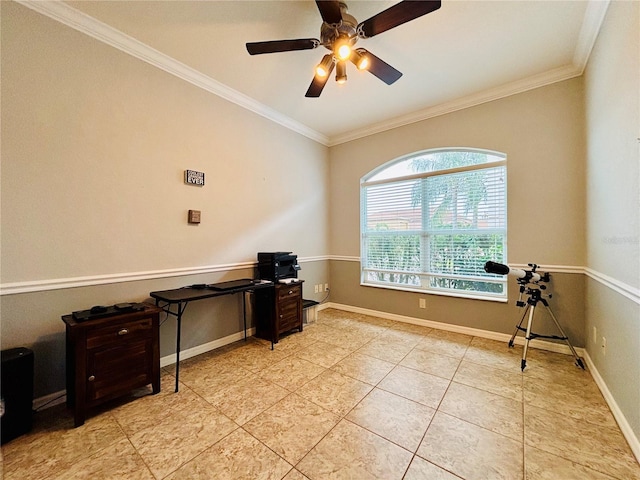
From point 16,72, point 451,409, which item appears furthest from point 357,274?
point 16,72

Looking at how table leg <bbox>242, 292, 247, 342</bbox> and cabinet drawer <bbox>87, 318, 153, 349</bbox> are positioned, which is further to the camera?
table leg <bbox>242, 292, 247, 342</bbox>

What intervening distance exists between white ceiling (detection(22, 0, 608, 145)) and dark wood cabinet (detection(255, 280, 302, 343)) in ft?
7.72

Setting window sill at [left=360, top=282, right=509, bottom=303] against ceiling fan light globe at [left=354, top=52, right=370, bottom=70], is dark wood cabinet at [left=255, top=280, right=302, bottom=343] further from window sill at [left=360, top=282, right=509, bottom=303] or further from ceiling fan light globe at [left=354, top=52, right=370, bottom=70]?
ceiling fan light globe at [left=354, top=52, right=370, bottom=70]

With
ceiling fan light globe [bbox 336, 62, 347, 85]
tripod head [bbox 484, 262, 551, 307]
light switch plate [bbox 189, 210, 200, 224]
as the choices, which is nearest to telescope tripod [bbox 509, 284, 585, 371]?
tripod head [bbox 484, 262, 551, 307]

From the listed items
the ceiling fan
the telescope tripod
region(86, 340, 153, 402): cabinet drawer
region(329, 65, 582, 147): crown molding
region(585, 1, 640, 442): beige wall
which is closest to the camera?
region(585, 1, 640, 442): beige wall

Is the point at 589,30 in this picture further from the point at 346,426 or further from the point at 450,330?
the point at 346,426

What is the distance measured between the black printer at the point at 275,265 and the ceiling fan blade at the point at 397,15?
7.61ft

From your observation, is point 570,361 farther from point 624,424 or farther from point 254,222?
point 254,222

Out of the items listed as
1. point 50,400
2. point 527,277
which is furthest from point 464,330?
point 50,400

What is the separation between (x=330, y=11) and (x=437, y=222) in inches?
108

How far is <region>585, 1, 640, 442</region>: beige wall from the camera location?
1.48 meters

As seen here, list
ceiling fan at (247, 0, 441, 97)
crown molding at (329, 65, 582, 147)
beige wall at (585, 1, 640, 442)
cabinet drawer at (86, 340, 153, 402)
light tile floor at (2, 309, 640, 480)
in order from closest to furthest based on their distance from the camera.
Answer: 1. light tile floor at (2, 309, 640, 480)
2. beige wall at (585, 1, 640, 442)
3. ceiling fan at (247, 0, 441, 97)
4. cabinet drawer at (86, 340, 153, 402)
5. crown molding at (329, 65, 582, 147)


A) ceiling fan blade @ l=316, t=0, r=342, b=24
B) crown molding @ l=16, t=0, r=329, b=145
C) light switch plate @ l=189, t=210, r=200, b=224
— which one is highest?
crown molding @ l=16, t=0, r=329, b=145

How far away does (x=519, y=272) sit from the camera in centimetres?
264
